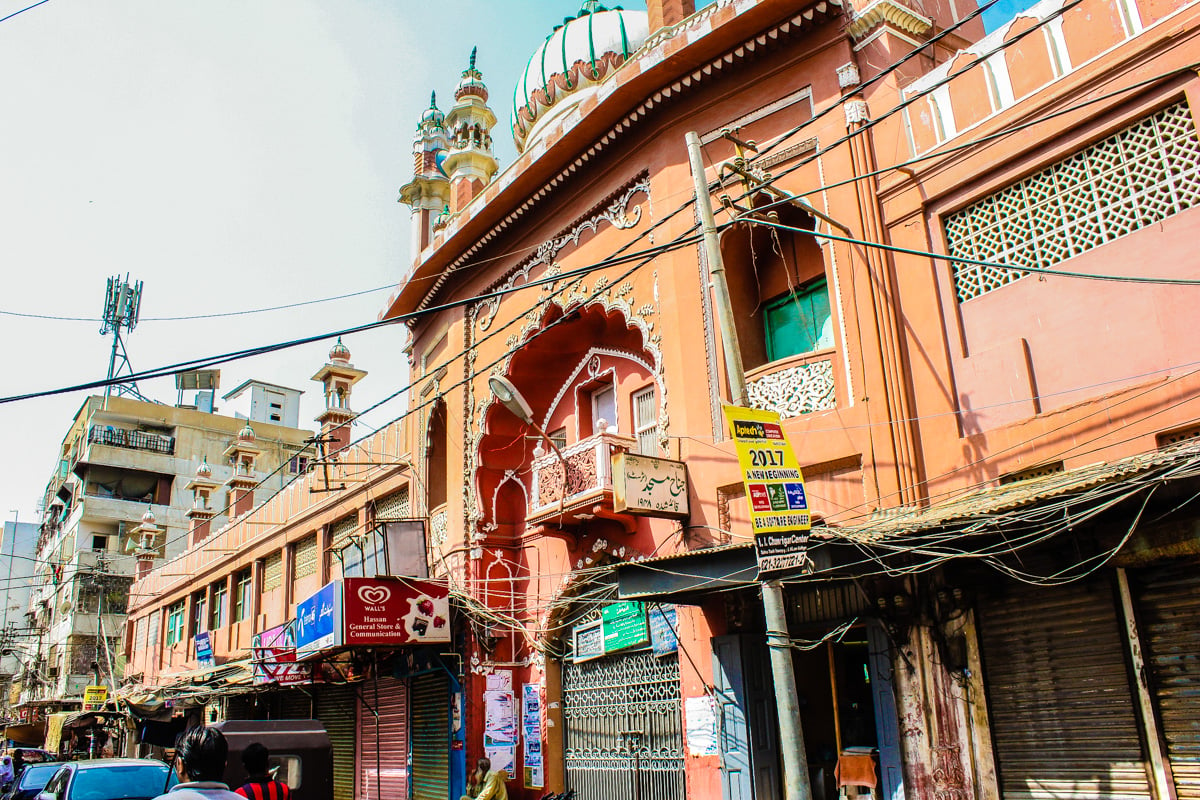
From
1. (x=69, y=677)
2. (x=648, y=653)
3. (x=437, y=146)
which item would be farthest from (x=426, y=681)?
(x=69, y=677)

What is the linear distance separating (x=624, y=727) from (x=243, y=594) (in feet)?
53.7

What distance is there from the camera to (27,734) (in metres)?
38.1

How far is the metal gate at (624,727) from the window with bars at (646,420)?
8.69 ft

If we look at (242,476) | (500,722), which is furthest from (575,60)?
(242,476)

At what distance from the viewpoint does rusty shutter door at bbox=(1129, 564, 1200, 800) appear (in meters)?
6.97

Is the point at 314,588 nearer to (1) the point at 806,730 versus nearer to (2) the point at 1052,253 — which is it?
(1) the point at 806,730

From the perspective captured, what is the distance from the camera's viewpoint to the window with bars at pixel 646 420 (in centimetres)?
1255

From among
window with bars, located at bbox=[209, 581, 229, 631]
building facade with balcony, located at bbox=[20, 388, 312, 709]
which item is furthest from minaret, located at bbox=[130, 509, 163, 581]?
window with bars, located at bbox=[209, 581, 229, 631]

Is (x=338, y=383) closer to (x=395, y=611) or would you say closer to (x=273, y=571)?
(x=273, y=571)

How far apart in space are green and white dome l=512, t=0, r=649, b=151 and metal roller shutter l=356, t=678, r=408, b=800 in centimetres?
1018

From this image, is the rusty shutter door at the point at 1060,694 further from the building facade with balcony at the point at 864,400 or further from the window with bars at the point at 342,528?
the window with bars at the point at 342,528

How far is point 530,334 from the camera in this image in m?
14.0

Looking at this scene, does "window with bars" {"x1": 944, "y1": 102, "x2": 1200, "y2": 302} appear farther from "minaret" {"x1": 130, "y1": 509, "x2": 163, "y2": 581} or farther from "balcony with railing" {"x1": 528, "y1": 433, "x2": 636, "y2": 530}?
"minaret" {"x1": 130, "y1": 509, "x2": 163, "y2": 581}

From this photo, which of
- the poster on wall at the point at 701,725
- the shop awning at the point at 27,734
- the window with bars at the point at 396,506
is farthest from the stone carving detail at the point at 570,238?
the shop awning at the point at 27,734
